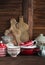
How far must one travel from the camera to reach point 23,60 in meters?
1.72

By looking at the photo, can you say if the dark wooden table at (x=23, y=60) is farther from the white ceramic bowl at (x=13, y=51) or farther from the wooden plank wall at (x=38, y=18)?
the wooden plank wall at (x=38, y=18)

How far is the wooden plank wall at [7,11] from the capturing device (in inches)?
80.4

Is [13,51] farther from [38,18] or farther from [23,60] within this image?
[38,18]

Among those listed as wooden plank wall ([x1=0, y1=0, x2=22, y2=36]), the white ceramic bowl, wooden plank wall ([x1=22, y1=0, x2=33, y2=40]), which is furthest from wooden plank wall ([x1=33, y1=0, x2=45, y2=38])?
the white ceramic bowl

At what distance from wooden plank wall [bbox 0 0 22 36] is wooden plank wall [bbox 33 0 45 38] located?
5.8 inches

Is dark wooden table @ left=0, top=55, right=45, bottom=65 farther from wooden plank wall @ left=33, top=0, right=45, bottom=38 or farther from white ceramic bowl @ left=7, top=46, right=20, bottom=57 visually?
wooden plank wall @ left=33, top=0, right=45, bottom=38

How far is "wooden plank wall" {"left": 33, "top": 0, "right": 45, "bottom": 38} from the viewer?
2045 mm

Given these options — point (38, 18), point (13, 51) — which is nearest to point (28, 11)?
point (38, 18)

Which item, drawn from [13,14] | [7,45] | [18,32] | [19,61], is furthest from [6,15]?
[19,61]

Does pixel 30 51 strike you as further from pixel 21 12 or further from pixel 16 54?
pixel 21 12

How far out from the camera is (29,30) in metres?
2.05

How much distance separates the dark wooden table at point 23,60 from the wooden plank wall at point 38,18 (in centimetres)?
35

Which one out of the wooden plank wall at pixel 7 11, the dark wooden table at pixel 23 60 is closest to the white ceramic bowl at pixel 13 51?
the dark wooden table at pixel 23 60

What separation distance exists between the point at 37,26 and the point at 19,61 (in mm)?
485
